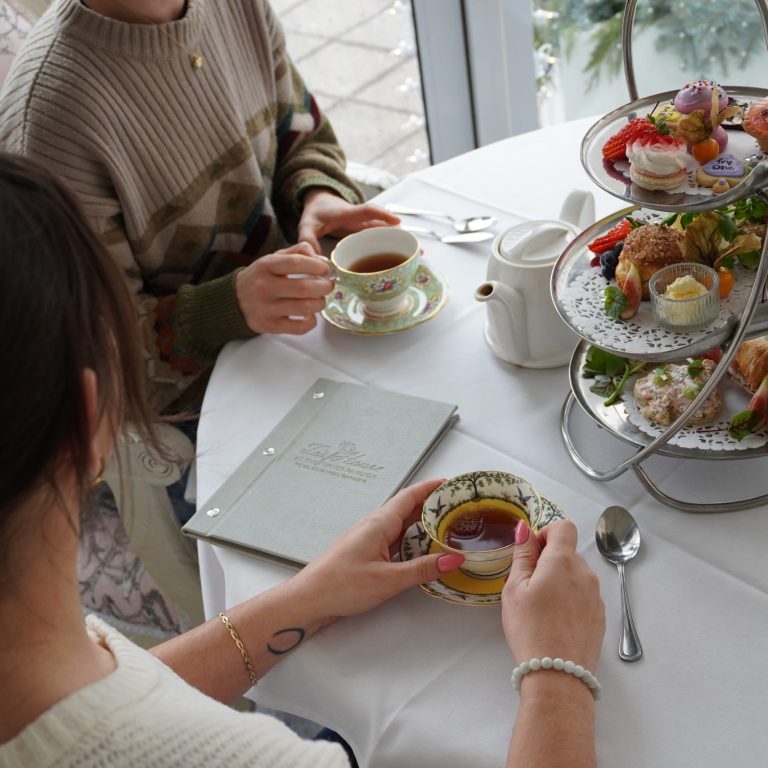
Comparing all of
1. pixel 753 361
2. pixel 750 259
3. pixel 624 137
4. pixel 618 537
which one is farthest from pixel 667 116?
pixel 618 537

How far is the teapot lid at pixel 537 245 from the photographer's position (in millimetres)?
1135

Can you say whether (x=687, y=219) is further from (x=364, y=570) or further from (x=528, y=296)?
(x=364, y=570)

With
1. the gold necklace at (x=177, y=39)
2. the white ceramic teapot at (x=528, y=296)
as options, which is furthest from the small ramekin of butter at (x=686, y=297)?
the gold necklace at (x=177, y=39)

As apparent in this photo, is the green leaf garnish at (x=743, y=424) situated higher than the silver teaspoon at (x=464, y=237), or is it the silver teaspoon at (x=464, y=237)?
the green leaf garnish at (x=743, y=424)

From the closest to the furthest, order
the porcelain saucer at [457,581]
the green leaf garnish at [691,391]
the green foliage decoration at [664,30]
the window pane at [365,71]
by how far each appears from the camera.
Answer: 1. the porcelain saucer at [457,581]
2. the green leaf garnish at [691,391]
3. the green foliage decoration at [664,30]
4. the window pane at [365,71]

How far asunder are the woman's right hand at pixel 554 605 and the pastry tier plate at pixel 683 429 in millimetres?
183

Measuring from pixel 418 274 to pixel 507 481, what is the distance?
1.74 ft

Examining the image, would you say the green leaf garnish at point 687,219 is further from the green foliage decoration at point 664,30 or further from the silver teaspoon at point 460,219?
the green foliage decoration at point 664,30

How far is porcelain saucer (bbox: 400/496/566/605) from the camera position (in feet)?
2.85

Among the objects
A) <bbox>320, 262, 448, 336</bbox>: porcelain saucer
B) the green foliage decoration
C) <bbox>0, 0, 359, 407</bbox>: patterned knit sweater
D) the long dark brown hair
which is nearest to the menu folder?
<bbox>320, 262, 448, 336</bbox>: porcelain saucer

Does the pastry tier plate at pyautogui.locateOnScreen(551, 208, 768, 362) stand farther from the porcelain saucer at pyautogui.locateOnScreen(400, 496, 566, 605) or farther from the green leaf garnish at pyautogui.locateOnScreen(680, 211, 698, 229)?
the porcelain saucer at pyautogui.locateOnScreen(400, 496, 566, 605)

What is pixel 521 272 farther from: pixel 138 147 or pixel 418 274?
pixel 138 147

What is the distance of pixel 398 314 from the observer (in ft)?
4.31

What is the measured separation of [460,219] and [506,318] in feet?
1.25
